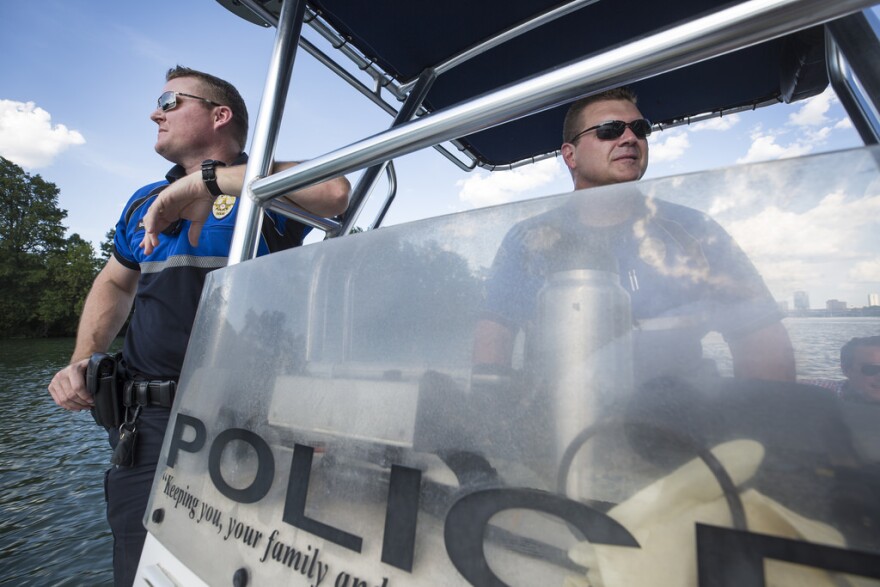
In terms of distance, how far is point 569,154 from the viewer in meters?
1.86

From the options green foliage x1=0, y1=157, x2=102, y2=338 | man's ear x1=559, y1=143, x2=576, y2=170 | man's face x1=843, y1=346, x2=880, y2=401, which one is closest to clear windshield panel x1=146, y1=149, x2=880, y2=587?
man's face x1=843, y1=346, x2=880, y2=401

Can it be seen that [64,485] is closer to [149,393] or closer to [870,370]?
[149,393]

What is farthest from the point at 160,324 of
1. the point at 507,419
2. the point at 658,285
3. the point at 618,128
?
the point at 618,128

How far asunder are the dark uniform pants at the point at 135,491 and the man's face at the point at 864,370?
1.83 metres

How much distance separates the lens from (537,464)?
1.44ft

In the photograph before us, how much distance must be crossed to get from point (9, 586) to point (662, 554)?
196 inches

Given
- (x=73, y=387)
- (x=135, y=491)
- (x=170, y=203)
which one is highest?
(x=170, y=203)

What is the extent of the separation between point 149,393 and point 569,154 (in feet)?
6.49

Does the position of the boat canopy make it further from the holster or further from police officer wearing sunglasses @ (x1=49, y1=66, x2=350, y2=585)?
the holster

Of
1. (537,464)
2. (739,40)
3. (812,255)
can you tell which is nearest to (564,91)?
(739,40)

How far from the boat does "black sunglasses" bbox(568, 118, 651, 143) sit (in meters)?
0.77

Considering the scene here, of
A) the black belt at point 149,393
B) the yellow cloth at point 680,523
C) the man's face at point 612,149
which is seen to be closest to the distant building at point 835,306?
the yellow cloth at point 680,523

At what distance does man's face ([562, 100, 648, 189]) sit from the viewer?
167 centimetres

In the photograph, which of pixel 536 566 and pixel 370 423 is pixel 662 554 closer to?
pixel 536 566
